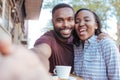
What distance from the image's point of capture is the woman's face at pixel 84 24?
4.67 feet

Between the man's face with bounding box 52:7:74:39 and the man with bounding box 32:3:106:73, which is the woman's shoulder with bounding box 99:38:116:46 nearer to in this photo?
the man with bounding box 32:3:106:73

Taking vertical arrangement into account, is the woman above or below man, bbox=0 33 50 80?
below

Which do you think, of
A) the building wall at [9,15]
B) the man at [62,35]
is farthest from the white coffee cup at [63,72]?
the building wall at [9,15]

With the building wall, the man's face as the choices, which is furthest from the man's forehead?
the building wall

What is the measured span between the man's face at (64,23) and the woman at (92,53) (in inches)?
1.3

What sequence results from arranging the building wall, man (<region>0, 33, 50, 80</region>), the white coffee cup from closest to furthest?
1. man (<region>0, 33, 50, 80</region>)
2. the white coffee cup
3. the building wall

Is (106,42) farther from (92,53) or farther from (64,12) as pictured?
(64,12)

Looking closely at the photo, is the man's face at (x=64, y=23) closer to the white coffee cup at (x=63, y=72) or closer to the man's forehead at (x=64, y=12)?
the man's forehead at (x=64, y=12)

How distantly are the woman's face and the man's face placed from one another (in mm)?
33

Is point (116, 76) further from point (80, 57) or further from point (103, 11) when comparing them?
point (103, 11)

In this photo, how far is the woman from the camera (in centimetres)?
136

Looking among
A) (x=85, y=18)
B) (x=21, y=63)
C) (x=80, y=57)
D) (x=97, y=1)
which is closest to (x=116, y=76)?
(x=80, y=57)

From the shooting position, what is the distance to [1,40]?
16 cm

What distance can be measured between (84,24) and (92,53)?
0.15m
